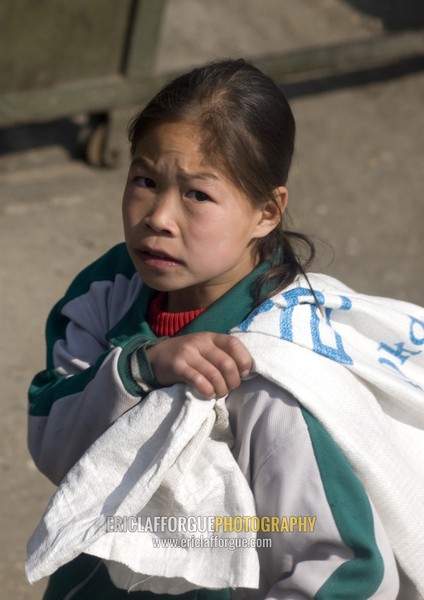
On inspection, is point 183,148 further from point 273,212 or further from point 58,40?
point 58,40

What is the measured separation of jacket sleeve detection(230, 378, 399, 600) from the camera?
1.69 m

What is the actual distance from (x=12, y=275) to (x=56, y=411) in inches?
98.0

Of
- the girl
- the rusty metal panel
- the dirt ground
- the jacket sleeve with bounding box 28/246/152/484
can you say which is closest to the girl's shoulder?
the jacket sleeve with bounding box 28/246/152/484

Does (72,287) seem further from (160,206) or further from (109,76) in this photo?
(109,76)

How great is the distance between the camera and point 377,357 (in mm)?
1943

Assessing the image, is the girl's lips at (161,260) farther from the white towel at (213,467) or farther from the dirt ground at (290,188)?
the dirt ground at (290,188)

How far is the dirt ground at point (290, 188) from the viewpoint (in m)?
3.82

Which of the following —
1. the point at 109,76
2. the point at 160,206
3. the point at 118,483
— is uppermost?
the point at 160,206

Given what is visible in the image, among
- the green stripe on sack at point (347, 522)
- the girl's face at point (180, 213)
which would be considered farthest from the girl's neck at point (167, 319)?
the green stripe on sack at point (347, 522)

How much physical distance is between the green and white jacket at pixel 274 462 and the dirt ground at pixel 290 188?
4.52ft

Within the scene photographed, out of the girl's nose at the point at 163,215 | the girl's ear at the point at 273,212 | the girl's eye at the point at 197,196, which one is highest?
the girl's eye at the point at 197,196

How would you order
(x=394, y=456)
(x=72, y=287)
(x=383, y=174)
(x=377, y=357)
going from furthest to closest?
(x=383, y=174)
(x=72, y=287)
(x=377, y=357)
(x=394, y=456)

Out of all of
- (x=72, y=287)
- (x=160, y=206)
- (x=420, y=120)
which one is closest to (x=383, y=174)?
(x=420, y=120)

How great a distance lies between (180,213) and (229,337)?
0.23 metres
